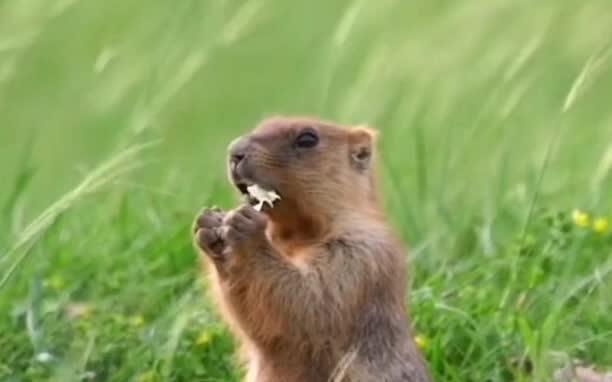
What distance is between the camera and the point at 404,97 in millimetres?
9633

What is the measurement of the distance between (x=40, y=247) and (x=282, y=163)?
4.45 ft

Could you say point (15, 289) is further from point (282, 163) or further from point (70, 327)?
point (282, 163)

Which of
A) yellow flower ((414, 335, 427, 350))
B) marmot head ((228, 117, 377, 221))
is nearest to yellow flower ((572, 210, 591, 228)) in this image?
yellow flower ((414, 335, 427, 350))

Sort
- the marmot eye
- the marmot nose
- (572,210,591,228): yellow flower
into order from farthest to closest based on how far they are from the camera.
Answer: (572,210,591,228): yellow flower → the marmot eye → the marmot nose

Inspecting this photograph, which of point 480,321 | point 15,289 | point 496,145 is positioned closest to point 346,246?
point 480,321

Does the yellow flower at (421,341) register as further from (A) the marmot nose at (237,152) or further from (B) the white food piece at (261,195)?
(A) the marmot nose at (237,152)

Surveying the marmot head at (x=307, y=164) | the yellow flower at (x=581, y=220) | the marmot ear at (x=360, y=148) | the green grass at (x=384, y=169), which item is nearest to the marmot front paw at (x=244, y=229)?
the marmot head at (x=307, y=164)

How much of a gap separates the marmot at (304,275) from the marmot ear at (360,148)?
5.8 inches

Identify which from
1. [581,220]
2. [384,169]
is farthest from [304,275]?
[384,169]

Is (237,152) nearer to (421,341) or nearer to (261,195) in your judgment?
(261,195)

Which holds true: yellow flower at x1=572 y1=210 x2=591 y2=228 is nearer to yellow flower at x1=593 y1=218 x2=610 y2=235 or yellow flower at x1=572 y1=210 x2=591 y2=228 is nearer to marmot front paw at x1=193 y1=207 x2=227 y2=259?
yellow flower at x1=593 y1=218 x2=610 y2=235

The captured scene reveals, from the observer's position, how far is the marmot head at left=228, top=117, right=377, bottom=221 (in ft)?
22.1

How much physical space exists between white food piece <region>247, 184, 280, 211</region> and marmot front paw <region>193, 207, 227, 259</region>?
91mm

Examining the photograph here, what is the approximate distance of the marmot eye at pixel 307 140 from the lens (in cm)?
692
